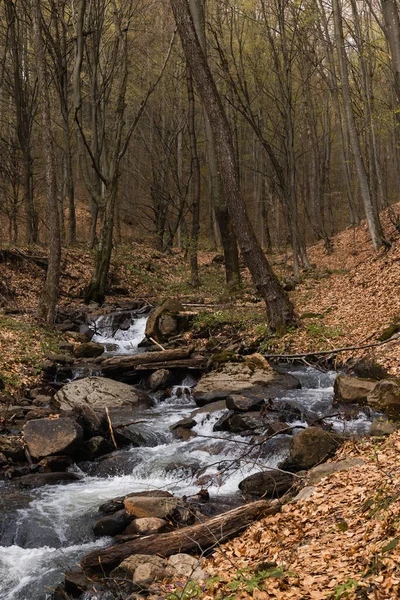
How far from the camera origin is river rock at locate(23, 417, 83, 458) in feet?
24.5

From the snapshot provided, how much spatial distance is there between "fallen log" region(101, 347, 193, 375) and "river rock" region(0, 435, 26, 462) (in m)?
3.92

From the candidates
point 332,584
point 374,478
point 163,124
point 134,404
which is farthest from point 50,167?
point 163,124

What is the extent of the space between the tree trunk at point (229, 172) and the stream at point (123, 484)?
278 cm

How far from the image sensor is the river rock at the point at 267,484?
6070mm

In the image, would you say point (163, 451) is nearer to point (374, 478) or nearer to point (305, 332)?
point (374, 478)

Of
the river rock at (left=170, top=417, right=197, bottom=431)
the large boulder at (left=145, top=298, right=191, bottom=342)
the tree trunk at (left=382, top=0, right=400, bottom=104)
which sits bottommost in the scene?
the river rock at (left=170, top=417, right=197, bottom=431)

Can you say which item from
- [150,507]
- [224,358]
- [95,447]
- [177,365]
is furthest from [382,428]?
[177,365]

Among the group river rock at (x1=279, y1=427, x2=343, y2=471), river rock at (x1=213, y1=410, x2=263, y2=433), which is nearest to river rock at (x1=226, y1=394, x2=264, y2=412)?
river rock at (x1=213, y1=410, x2=263, y2=433)

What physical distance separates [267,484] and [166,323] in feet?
27.1

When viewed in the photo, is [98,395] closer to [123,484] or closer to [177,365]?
[177,365]

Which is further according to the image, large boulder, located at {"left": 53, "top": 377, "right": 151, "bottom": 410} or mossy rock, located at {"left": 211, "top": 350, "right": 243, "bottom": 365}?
mossy rock, located at {"left": 211, "top": 350, "right": 243, "bottom": 365}

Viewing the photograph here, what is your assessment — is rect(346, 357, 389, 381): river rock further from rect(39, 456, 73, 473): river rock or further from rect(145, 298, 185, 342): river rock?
rect(145, 298, 185, 342): river rock

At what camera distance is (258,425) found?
8031 millimetres

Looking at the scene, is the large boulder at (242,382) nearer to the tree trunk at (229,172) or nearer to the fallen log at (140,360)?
the fallen log at (140,360)
